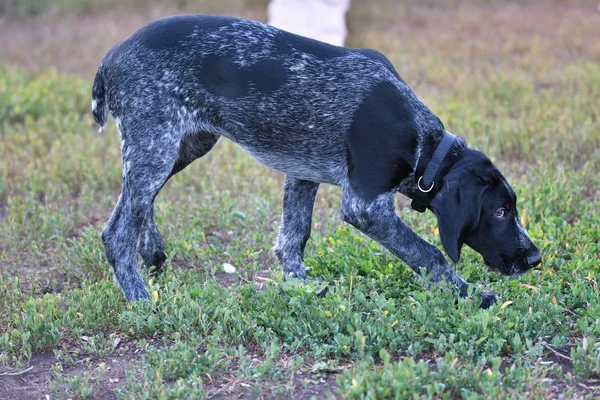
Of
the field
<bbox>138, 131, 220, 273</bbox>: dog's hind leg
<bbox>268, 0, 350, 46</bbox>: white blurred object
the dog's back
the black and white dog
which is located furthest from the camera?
<bbox>268, 0, 350, 46</bbox>: white blurred object

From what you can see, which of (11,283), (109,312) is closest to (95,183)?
(11,283)

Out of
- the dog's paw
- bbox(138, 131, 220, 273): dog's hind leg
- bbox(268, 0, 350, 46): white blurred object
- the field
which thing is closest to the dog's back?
bbox(138, 131, 220, 273): dog's hind leg

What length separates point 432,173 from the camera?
15.3ft

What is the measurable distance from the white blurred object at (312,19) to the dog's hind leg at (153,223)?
5524 millimetres

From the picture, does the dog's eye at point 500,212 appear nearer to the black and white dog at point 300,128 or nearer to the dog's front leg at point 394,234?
the black and white dog at point 300,128

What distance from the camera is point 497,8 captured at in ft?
45.6

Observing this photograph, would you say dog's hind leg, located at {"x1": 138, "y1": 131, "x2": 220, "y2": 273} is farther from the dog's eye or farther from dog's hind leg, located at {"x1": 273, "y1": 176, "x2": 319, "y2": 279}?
the dog's eye

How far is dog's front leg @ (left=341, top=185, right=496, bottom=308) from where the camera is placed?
4.81m

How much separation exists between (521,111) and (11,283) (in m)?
5.63

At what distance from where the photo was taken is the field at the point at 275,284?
165 inches

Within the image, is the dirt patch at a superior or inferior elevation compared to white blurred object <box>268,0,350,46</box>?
inferior

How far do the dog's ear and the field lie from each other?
1.08ft

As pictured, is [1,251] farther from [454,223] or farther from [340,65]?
[454,223]

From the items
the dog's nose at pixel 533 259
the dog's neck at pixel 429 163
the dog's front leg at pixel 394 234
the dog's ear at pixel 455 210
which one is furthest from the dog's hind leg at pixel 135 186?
the dog's nose at pixel 533 259
